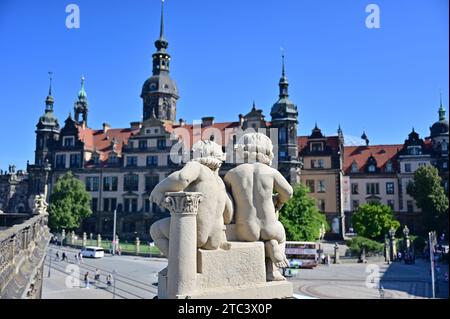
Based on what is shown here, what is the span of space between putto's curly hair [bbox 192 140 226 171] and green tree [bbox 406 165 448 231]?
166ft

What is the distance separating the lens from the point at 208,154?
4578mm

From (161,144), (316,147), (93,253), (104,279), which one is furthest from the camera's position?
(316,147)

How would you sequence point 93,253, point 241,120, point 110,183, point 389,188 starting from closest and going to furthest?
1. point 93,253
2. point 241,120
3. point 110,183
4. point 389,188

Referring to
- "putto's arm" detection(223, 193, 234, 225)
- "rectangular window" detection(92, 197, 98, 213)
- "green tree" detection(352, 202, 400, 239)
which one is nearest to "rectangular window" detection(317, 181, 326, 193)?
"green tree" detection(352, 202, 400, 239)

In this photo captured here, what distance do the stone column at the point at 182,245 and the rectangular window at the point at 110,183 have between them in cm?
5567

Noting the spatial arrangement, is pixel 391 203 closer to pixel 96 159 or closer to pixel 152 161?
pixel 152 161

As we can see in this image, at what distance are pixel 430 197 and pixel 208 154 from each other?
5202 cm

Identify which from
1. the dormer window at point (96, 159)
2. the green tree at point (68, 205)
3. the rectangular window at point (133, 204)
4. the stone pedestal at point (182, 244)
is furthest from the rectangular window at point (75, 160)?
the stone pedestal at point (182, 244)

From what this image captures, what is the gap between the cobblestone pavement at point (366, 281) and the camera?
2230 cm

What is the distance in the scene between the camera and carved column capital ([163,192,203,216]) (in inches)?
159

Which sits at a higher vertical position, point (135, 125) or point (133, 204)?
point (135, 125)

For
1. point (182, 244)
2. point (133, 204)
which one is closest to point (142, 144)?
point (133, 204)

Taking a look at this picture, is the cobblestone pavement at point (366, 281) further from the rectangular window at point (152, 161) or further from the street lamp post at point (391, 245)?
the rectangular window at point (152, 161)

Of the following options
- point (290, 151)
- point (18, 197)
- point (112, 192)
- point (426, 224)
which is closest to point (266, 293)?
point (290, 151)
